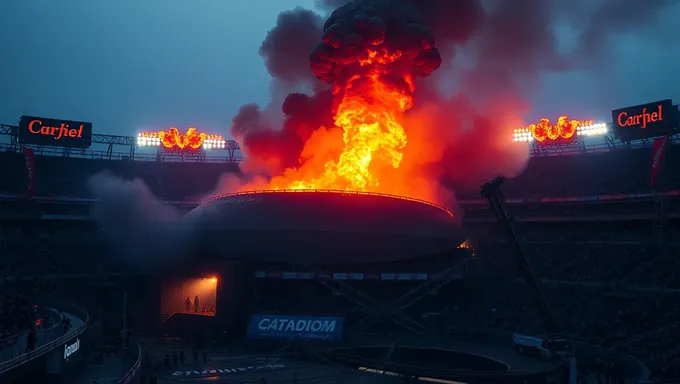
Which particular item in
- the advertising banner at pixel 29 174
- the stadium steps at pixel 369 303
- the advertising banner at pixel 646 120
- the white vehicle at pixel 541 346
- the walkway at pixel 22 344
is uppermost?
the advertising banner at pixel 646 120

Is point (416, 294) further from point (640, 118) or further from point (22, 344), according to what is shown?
point (640, 118)

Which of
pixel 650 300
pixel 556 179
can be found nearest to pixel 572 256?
pixel 650 300

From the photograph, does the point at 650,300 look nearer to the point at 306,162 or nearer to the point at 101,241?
the point at 306,162

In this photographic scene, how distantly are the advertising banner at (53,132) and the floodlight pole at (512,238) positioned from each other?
2555 inches

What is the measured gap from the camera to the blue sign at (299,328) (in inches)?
2099

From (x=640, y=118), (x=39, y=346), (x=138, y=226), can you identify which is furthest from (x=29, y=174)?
(x=640, y=118)

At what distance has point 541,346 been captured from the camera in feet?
153

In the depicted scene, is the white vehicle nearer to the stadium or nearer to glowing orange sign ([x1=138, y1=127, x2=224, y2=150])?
the stadium

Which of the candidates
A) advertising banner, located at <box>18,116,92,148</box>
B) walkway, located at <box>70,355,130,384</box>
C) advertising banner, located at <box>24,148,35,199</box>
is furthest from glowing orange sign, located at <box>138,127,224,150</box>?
walkway, located at <box>70,355,130,384</box>

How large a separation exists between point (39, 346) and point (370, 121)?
37688 millimetres

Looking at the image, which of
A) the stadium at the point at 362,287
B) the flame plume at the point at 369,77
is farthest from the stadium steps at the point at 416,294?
the flame plume at the point at 369,77

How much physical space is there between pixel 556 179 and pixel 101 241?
63110 millimetres

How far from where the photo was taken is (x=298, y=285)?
6494 centimetres

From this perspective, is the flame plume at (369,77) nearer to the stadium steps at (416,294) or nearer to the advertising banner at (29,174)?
the stadium steps at (416,294)
